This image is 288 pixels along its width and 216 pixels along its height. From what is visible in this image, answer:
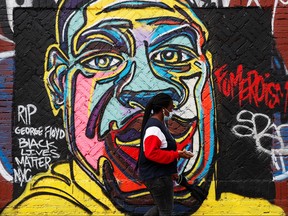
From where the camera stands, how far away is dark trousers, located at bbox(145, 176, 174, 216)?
532 centimetres

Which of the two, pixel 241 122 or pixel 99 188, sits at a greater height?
pixel 241 122

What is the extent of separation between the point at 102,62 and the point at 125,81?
38 cm

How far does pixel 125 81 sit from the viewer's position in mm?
6828

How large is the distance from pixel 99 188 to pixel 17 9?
8.09ft

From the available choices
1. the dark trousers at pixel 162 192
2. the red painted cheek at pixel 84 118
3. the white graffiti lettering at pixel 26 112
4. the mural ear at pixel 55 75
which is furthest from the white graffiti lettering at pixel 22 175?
the dark trousers at pixel 162 192

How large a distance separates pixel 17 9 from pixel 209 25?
241cm

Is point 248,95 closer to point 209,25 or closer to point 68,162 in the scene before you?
point 209,25

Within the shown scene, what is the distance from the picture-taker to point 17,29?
22.5ft

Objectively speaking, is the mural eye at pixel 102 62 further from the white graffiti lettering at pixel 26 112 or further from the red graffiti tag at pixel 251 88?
the red graffiti tag at pixel 251 88

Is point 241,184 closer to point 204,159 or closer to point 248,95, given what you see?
point 204,159

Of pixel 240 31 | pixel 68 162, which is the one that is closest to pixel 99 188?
pixel 68 162

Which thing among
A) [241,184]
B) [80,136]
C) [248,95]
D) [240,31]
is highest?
[240,31]

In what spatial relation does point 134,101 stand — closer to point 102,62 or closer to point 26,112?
point 102,62

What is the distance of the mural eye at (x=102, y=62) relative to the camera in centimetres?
684
